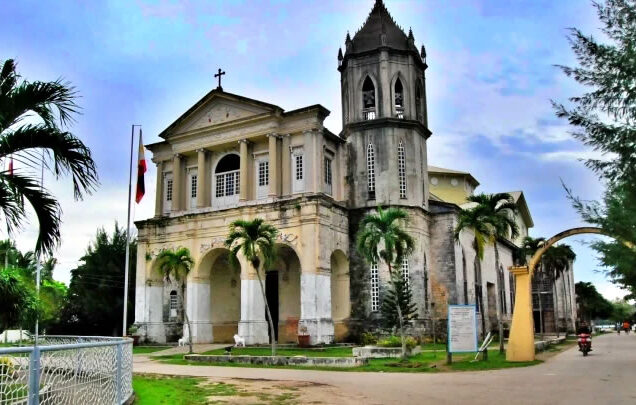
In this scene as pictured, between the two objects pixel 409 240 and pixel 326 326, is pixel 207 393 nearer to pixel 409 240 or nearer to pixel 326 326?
pixel 409 240

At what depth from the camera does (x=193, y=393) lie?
45.1 feet

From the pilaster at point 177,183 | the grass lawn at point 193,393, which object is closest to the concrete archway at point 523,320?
the grass lawn at point 193,393

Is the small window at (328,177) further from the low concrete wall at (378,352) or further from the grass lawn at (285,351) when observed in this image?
the low concrete wall at (378,352)

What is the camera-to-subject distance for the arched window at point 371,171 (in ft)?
118

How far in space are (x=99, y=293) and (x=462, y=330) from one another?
2969 centimetres

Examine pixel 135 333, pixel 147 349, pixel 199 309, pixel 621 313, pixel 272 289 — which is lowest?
pixel 621 313

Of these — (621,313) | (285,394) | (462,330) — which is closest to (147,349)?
(462,330)

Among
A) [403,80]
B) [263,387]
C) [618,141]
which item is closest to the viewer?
[618,141]

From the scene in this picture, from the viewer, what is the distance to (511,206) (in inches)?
1032

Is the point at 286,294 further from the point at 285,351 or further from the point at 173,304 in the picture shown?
the point at 285,351

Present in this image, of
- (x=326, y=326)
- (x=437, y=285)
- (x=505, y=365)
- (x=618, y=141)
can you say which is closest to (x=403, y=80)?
(x=437, y=285)

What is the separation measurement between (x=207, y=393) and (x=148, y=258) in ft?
84.6

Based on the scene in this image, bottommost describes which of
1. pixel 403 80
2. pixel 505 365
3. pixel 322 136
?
pixel 505 365

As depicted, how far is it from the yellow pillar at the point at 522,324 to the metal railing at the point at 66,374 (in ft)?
45.9
